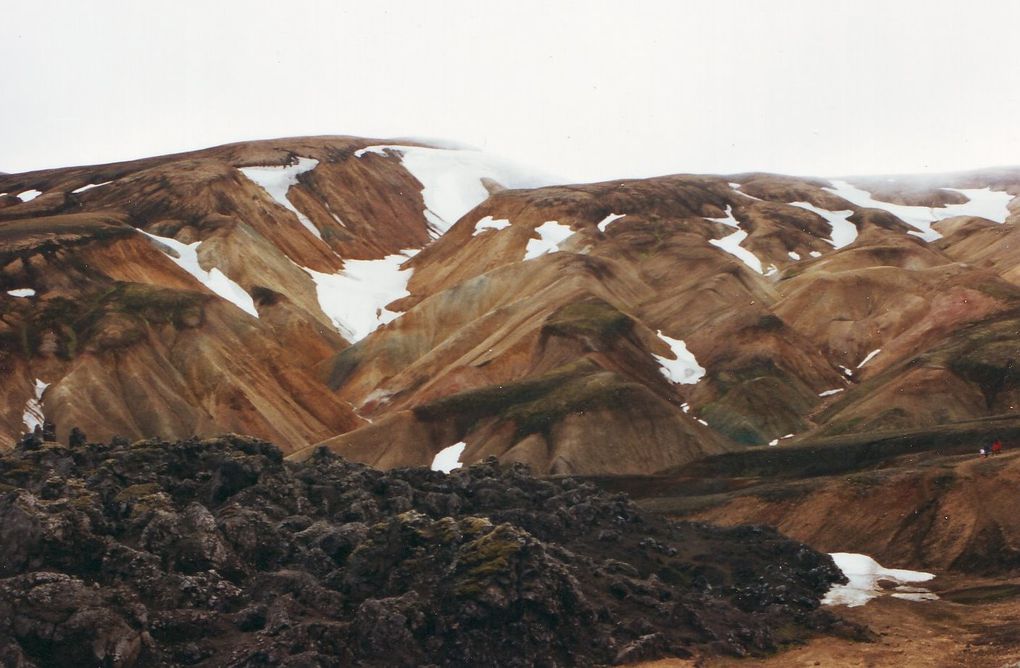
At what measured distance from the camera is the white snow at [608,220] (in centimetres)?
16806

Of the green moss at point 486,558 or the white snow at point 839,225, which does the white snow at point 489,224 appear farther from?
the green moss at point 486,558

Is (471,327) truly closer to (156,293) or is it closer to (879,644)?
(156,293)

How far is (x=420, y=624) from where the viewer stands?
3919cm

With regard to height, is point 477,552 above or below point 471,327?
above

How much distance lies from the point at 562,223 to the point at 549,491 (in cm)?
11026

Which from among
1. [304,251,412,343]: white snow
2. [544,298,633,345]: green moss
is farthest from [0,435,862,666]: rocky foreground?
[304,251,412,343]: white snow

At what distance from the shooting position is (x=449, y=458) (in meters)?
95.7

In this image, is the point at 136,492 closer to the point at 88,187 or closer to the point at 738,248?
the point at 88,187

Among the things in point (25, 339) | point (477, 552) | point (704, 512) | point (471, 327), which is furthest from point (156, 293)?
point (477, 552)

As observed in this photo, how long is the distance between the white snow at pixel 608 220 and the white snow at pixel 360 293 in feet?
88.5

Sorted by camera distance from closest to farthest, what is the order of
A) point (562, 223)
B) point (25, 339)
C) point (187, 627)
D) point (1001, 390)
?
point (187, 627), point (1001, 390), point (25, 339), point (562, 223)

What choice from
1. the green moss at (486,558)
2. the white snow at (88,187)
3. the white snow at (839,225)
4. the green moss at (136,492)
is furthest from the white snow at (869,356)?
the white snow at (88,187)

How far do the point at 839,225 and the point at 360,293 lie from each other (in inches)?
2975

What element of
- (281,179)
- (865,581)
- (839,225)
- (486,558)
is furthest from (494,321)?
(486,558)
